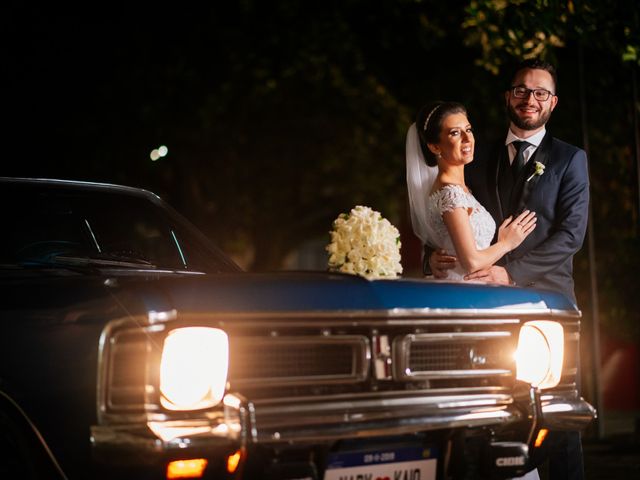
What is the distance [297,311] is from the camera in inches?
145

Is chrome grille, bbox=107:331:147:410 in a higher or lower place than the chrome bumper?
higher

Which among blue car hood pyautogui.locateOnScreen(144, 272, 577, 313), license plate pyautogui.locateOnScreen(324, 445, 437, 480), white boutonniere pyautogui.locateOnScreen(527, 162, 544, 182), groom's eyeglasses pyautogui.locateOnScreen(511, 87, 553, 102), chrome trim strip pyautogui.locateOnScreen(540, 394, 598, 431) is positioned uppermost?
groom's eyeglasses pyautogui.locateOnScreen(511, 87, 553, 102)

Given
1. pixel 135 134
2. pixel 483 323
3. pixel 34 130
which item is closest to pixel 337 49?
pixel 135 134

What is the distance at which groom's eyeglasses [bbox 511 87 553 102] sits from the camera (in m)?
5.54

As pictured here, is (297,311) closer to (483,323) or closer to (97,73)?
(483,323)

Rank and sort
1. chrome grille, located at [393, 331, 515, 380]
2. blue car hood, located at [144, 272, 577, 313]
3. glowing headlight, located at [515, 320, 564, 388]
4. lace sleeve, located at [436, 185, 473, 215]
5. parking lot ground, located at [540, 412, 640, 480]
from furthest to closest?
parking lot ground, located at [540, 412, 640, 480] < lace sleeve, located at [436, 185, 473, 215] < glowing headlight, located at [515, 320, 564, 388] < chrome grille, located at [393, 331, 515, 380] < blue car hood, located at [144, 272, 577, 313]

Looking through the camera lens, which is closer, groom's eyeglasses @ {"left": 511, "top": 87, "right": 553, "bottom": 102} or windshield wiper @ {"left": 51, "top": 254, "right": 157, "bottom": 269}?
windshield wiper @ {"left": 51, "top": 254, "right": 157, "bottom": 269}

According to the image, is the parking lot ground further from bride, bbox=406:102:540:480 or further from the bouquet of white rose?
bride, bbox=406:102:540:480

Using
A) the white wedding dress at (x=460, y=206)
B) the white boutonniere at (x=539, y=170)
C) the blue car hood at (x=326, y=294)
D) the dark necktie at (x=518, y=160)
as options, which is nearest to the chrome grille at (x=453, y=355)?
the blue car hood at (x=326, y=294)

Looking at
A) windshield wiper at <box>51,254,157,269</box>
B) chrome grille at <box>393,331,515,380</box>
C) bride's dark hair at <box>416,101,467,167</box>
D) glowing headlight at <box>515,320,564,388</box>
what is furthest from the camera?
bride's dark hair at <box>416,101,467,167</box>

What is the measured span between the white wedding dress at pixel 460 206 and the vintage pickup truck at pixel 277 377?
104cm

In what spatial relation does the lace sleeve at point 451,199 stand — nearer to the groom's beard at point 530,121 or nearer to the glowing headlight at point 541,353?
the groom's beard at point 530,121

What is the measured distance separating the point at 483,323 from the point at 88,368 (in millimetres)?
1425

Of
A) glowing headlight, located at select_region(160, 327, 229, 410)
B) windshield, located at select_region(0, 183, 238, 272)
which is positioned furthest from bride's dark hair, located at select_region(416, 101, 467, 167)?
glowing headlight, located at select_region(160, 327, 229, 410)
